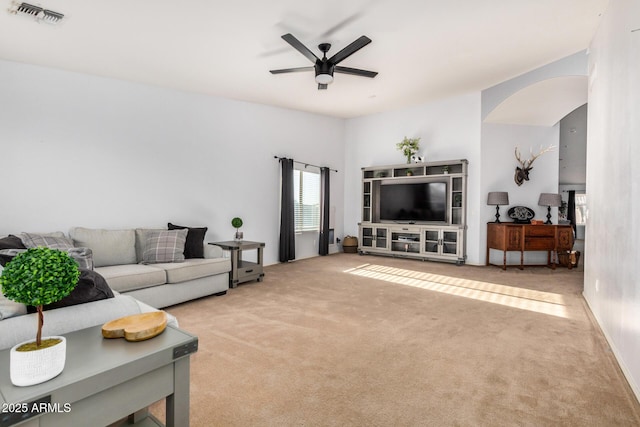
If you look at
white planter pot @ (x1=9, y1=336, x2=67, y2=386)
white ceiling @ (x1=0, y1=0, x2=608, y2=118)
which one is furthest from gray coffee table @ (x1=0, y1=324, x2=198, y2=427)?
white ceiling @ (x1=0, y1=0, x2=608, y2=118)

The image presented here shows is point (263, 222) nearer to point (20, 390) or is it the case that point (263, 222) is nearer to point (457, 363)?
point (457, 363)

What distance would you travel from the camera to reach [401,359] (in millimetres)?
2453

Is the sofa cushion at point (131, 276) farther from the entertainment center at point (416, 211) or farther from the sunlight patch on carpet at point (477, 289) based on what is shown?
the entertainment center at point (416, 211)

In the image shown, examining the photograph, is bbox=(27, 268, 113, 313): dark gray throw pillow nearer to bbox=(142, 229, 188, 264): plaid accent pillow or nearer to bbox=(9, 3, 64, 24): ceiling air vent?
bbox=(142, 229, 188, 264): plaid accent pillow

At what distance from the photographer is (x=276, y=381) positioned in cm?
213

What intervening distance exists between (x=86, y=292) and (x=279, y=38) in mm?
3170

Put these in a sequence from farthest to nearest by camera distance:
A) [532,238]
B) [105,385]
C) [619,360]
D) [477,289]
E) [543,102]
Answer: [532,238] < [543,102] < [477,289] < [619,360] < [105,385]

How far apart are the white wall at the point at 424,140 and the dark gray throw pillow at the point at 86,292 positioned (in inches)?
236

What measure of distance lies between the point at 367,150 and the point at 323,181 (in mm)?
1391

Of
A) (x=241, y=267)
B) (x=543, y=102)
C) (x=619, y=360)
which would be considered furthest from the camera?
(x=543, y=102)

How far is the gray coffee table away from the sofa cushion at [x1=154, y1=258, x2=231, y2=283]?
2053mm

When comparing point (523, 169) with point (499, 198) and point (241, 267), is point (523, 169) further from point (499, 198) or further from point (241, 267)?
point (241, 267)

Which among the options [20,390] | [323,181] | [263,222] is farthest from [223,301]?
[323,181]

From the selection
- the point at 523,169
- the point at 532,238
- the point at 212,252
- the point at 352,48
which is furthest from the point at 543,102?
the point at 212,252
